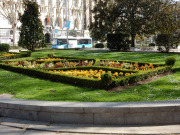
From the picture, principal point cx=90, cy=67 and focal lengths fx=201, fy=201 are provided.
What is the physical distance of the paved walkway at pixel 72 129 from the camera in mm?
4312

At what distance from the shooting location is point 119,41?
71.6 ft

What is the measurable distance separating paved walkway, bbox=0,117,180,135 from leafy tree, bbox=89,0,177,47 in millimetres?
18811

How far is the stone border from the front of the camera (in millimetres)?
4621

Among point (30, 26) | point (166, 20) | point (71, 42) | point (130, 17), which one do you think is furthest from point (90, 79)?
point (71, 42)

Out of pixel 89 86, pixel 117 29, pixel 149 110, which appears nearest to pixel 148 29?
pixel 117 29

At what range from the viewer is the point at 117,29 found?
2333 centimetres

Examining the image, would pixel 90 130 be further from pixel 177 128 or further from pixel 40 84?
pixel 40 84

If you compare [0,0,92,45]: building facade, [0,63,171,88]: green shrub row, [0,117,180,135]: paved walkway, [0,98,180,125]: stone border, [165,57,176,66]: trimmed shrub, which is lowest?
[0,117,180,135]: paved walkway

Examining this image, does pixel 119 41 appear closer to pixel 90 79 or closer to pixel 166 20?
pixel 166 20

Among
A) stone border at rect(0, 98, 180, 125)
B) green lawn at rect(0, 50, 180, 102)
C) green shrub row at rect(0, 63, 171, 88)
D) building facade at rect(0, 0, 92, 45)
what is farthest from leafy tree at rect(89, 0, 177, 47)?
stone border at rect(0, 98, 180, 125)

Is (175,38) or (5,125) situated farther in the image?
(175,38)

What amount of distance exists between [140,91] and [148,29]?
58.9 feet

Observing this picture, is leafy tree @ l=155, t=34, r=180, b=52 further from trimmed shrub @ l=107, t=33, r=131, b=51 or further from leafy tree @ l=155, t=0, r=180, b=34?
trimmed shrub @ l=107, t=33, r=131, b=51

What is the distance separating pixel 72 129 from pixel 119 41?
1824 cm
